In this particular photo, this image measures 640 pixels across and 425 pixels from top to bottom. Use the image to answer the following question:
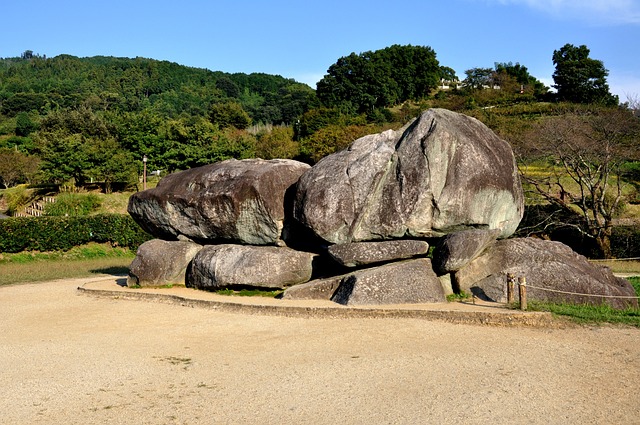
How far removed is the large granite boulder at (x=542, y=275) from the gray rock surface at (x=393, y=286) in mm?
1060

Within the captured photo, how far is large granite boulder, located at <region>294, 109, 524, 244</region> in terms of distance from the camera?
15.1 m

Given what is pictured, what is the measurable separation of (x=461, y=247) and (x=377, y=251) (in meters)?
2.01

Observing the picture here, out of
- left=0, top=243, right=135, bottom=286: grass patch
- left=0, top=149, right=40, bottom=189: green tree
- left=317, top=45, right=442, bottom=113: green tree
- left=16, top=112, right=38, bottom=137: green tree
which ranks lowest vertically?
left=0, top=243, right=135, bottom=286: grass patch

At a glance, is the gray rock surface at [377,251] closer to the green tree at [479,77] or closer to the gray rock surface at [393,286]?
the gray rock surface at [393,286]

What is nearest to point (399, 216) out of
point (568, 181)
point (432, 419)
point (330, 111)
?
point (432, 419)

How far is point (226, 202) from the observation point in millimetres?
17312

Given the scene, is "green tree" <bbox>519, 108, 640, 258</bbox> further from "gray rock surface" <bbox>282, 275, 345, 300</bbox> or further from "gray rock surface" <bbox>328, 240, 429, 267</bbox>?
"gray rock surface" <bbox>282, 275, 345, 300</bbox>

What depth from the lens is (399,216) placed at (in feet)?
49.8

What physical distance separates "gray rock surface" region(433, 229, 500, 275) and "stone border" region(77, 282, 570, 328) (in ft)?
5.81

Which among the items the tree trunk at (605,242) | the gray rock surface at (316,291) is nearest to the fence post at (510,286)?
the gray rock surface at (316,291)

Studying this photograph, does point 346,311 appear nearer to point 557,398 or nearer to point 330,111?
point 557,398

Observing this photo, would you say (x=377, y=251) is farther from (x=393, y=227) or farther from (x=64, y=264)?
(x=64, y=264)

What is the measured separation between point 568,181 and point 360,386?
3481 cm

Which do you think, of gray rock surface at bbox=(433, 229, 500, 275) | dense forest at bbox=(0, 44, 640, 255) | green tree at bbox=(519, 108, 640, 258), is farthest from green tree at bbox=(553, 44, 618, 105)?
gray rock surface at bbox=(433, 229, 500, 275)
